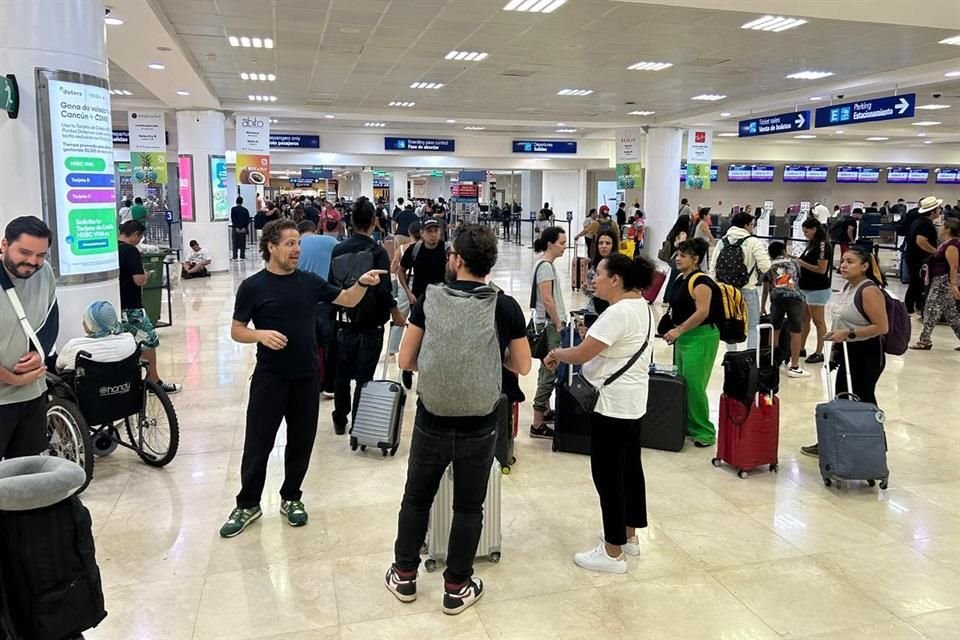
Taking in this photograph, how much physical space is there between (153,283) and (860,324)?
26.8 ft

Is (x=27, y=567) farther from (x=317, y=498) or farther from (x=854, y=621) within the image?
(x=854, y=621)

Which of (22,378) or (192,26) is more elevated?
(192,26)

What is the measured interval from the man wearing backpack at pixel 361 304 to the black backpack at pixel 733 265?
327 centimetres

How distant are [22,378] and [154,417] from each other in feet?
6.30

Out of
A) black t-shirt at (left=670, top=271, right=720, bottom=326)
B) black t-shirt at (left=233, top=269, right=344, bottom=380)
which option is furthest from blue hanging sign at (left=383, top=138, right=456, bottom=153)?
black t-shirt at (left=233, top=269, right=344, bottom=380)

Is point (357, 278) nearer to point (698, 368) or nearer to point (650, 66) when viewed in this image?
point (698, 368)

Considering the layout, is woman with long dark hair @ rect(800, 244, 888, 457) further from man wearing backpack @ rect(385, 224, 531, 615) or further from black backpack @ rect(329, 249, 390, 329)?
black backpack @ rect(329, 249, 390, 329)

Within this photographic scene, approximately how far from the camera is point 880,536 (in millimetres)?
4039

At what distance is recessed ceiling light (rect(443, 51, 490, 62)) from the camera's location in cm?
1063

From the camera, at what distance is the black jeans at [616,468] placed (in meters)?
3.44

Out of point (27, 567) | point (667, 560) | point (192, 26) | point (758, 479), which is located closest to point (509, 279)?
point (192, 26)

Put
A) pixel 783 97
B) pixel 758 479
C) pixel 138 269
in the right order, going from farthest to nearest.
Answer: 1. pixel 783 97
2. pixel 138 269
3. pixel 758 479

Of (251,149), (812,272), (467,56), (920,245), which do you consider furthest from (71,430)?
(251,149)

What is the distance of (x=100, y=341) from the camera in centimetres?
445
